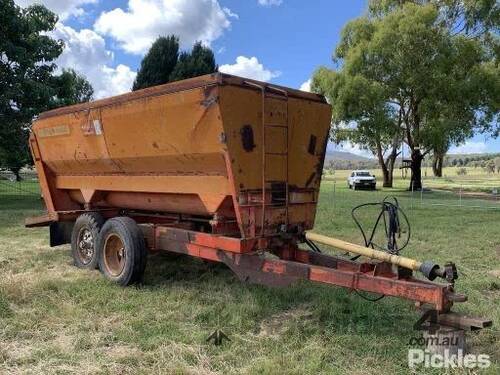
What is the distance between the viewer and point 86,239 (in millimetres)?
8359

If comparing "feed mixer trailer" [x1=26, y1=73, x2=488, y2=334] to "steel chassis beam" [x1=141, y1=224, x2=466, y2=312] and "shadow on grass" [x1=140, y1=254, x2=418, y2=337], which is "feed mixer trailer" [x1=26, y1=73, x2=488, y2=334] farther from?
"shadow on grass" [x1=140, y1=254, x2=418, y2=337]

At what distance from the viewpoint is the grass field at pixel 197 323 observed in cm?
460

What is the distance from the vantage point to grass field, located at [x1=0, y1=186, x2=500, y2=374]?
4.60 metres

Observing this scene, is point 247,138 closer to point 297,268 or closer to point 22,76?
point 297,268

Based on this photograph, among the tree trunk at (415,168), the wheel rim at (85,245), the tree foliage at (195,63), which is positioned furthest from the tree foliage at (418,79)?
the wheel rim at (85,245)

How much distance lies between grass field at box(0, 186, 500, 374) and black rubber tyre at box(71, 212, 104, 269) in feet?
0.83

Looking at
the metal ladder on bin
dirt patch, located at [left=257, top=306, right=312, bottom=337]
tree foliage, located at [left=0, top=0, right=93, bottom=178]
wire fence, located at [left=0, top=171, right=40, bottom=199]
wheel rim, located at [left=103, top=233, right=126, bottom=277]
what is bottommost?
dirt patch, located at [left=257, top=306, right=312, bottom=337]

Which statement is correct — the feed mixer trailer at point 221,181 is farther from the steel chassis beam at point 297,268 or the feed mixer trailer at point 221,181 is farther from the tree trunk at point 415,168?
the tree trunk at point 415,168

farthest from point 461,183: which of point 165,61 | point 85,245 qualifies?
point 85,245

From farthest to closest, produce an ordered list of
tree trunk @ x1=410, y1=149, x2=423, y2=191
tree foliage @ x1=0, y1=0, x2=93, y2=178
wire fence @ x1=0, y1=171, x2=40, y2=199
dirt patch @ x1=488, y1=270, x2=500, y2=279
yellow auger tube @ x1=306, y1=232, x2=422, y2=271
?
1. tree trunk @ x1=410, y1=149, x2=423, y2=191
2. wire fence @ x1=0, y1=171, x2=40, y2=199
3. tree foliage @ x1=0, y1=0, x2=93, y2=178
4. dirt patch @ x1=488, y1=270, x2=500, y2=279
5. yellow auger tube @ x1=306, y1=232, x2=422, y2=271

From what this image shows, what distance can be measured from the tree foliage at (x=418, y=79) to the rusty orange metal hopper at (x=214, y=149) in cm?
2345

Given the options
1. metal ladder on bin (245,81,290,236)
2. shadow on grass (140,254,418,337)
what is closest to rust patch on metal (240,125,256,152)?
metal ladder on bin (245,81,290,236)

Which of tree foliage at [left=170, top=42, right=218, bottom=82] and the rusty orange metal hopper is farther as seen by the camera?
tree foliage at [left=170, top=42, right=218, bottom=82]

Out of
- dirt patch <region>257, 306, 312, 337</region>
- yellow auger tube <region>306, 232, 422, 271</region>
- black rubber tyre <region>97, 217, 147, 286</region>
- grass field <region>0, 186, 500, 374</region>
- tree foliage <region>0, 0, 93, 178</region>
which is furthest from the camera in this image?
tree foliage <region>0, 0, 93, 178</region>
